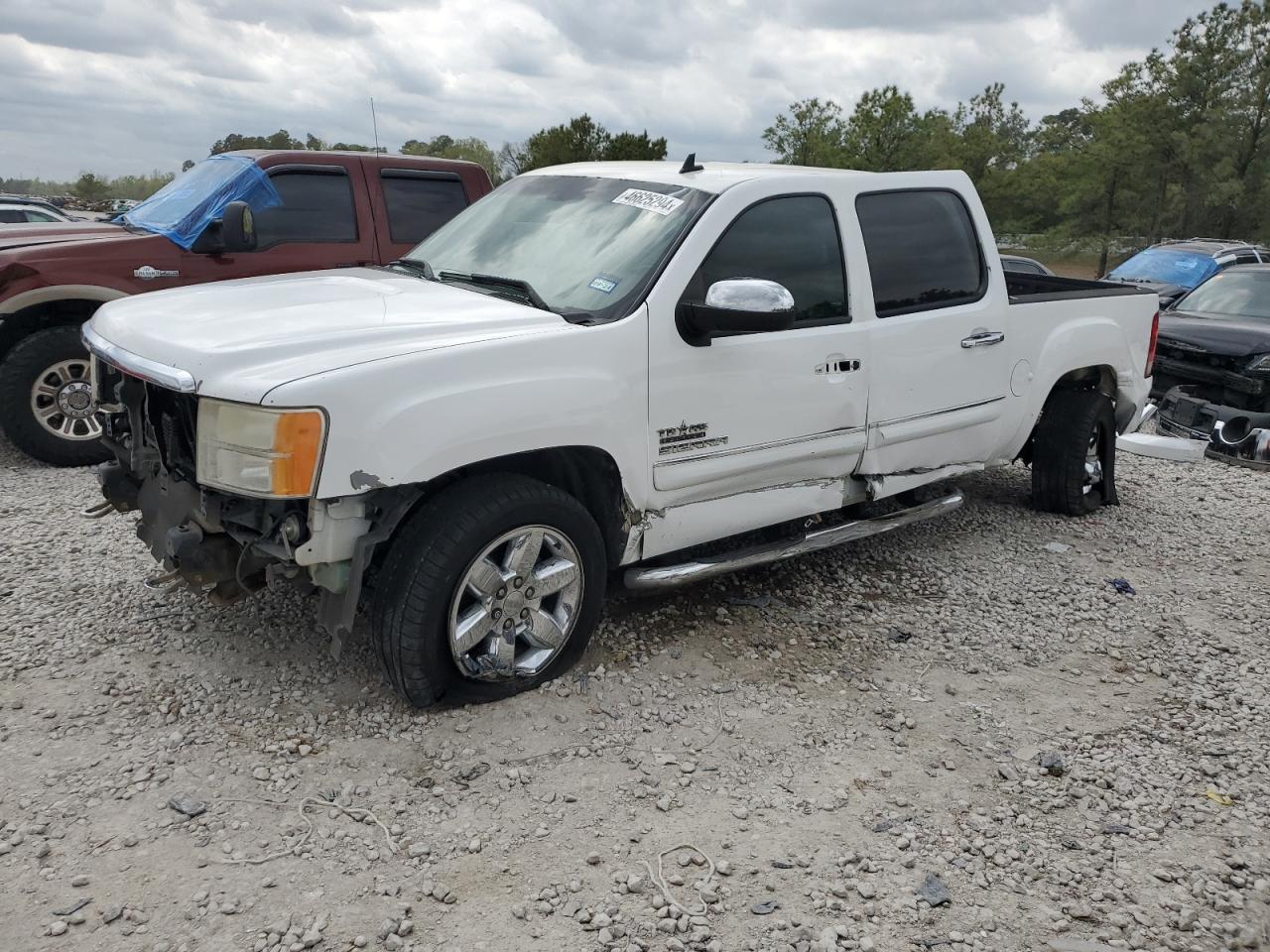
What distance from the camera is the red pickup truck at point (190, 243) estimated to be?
248 inches

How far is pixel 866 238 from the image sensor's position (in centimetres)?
457

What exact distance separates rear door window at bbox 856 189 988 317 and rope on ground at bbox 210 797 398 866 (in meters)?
2.97

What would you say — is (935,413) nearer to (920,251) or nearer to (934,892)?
(920,251)

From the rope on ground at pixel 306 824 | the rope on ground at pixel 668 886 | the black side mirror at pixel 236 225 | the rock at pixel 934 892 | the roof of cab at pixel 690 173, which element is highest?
the roof of cab at pixel 690 173

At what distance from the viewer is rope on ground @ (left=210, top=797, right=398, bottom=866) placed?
289 centimetres

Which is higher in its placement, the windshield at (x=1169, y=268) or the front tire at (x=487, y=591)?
the windshield at (x=1169, y=268)

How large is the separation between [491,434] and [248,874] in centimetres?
148

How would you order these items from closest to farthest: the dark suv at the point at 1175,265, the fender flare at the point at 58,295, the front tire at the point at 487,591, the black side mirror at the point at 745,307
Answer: the front tire at the point at 487,591 < the black side mirror at the point at 745,307 < the fender flare at the point at 58,295 < the dark suv at the point at 1175,265

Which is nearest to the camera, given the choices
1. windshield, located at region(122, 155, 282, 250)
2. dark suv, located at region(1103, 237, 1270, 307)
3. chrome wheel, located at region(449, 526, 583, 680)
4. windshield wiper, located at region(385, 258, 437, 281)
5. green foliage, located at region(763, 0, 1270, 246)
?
chrome wheel, located at region(449, 526, 583, 680)

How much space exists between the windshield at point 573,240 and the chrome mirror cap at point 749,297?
0.30 metres

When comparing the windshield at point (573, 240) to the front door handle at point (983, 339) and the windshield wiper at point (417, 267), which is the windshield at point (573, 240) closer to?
the windshield wiper at point (417, 267)

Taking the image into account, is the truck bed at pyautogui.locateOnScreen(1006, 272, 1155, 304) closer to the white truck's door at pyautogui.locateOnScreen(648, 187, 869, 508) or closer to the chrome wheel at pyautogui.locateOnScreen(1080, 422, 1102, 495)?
the chrome wheel at pyautogui.locateOnScreen(1080, 422, 1102, 495)

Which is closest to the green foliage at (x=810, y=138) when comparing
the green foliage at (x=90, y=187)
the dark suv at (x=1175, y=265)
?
the dark suv at (x=1175, y=265)

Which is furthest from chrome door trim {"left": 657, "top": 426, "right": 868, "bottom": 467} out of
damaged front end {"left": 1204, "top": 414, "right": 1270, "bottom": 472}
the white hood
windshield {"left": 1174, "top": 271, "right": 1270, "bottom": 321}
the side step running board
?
windshield {"left": 1174, "top": 271, "right": 1270, "bottom": 321}
